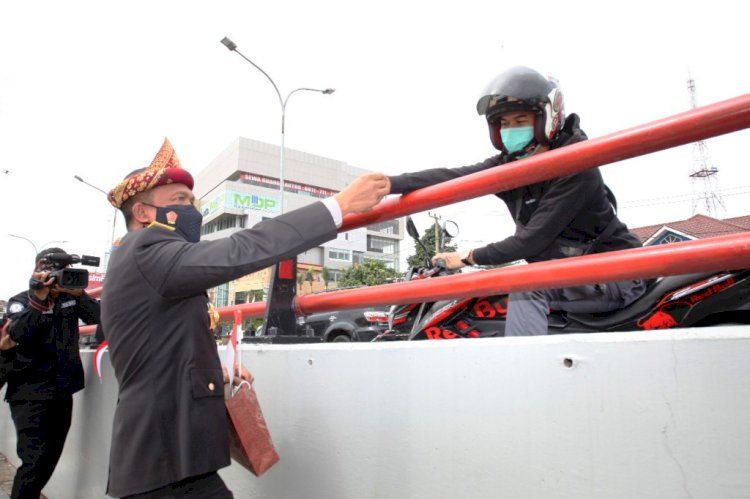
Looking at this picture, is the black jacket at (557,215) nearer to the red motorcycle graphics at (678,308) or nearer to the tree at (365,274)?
the red motorcycle graphics at (678,308)

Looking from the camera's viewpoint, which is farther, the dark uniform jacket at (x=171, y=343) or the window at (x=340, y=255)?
the window at (x=340, y=255)

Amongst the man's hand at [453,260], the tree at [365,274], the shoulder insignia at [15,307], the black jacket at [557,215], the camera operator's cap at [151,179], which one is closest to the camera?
the camera operator's cap at [151,179]

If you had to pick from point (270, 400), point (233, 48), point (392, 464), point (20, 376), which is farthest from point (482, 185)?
point (233, 48)

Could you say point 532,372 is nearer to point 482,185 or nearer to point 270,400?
point 482,185

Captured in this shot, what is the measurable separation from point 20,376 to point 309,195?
5696 cm

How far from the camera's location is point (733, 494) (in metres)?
0.88

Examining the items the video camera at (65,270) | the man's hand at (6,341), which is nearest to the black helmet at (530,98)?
the video camera at (65,270)

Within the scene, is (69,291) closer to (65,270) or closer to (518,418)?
(65,270)

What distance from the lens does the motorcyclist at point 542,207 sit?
5.85ft

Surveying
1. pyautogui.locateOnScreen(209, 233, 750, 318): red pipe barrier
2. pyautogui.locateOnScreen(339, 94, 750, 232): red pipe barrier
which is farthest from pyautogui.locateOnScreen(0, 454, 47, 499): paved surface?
pyautogui.locateOnScreen(339, 94, 750, 232): red pipe barrier

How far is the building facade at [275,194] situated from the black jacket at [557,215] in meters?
45.2

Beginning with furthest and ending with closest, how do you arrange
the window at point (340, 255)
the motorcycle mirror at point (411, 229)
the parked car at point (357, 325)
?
the window at point (340, 255) → the parked car at point (357, 325) → the motorcycle mirror at point (411, 229)

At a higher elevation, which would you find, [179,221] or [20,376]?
[179,221]

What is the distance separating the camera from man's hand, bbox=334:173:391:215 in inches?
59.7
